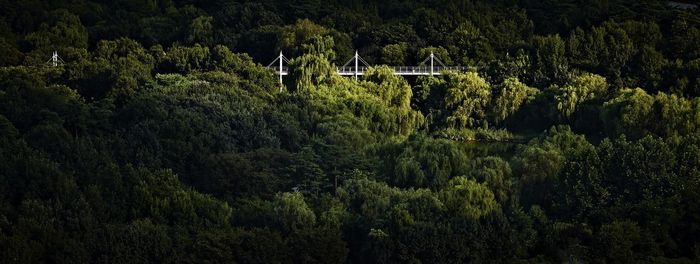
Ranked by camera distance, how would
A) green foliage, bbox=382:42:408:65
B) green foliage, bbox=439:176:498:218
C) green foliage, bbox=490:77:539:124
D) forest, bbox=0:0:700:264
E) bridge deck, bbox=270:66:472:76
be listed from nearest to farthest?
forest, bbox=0:0:700:264 < green foliage, bbox=439:176:498:218 < green foliage, bbox=490:77:539:124 < bridge deck, bbox=270:66:472:76 < green foliage, bbox=382:42:408:65

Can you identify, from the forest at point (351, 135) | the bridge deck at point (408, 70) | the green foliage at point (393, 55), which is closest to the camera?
the forest at point (351, 135)

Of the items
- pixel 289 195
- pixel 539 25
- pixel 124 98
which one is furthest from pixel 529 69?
pixel 289 195

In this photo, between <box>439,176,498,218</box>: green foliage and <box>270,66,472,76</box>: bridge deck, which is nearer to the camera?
<box>439,176,498,218</box>: green foliage

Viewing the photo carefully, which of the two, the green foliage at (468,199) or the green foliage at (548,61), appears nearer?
the green foliage at (468,199)

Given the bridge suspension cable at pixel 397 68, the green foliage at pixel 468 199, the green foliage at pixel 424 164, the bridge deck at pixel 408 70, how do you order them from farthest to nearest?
1. the bridge deck at pixel 408 70
2. the bridge suspension cable at pixel 397 68
3. the green foliage at pixel 424 164
4. the green foliage at pixel 468 199

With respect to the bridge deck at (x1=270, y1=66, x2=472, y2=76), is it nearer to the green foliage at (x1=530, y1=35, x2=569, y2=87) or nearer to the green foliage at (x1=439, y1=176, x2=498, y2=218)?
the green foliage at (x1=530, y1=35, x2=569, y2=87)

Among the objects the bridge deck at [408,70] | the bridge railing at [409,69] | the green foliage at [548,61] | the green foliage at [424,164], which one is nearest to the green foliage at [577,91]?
the green foliage at [548,61]

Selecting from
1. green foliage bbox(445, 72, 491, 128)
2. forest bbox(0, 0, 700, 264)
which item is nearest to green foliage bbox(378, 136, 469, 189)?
forest bbox(0, 0, 700, 264)

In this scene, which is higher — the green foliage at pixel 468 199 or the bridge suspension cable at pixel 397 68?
the bridge suspension cable at pixel 397 68

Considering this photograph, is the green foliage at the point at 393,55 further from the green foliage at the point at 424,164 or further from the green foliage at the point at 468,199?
the green foliage at the point at 468,199
